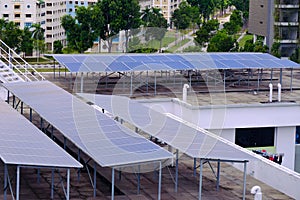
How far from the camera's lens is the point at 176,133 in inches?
790

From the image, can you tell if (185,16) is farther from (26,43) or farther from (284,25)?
(26,43)

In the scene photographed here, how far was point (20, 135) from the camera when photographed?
730 inches

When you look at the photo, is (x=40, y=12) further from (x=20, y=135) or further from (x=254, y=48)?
(x=20, y=135)

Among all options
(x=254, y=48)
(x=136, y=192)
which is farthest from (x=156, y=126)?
(x=254, y=48)

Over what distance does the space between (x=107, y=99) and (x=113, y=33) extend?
1438 inches

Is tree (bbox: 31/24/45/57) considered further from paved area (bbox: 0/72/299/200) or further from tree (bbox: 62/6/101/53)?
paved area (bbox: 0/72/299/200)

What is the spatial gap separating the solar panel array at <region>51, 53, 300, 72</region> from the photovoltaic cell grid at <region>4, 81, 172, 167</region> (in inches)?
370

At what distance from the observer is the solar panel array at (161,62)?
34.4m

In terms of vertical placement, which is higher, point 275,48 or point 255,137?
point 275,48

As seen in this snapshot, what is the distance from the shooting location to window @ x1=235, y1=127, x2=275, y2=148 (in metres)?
31.4

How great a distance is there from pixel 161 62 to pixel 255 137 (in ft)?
20.2

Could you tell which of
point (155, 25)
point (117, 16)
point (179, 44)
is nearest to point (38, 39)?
point (117, 16)

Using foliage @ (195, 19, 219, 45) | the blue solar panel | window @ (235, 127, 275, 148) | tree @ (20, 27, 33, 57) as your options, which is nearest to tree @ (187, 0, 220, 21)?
foliage @ (195, 19, 219, 45)

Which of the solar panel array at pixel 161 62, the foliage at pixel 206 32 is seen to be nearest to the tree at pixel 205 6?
the foliage at pixel 206 32
